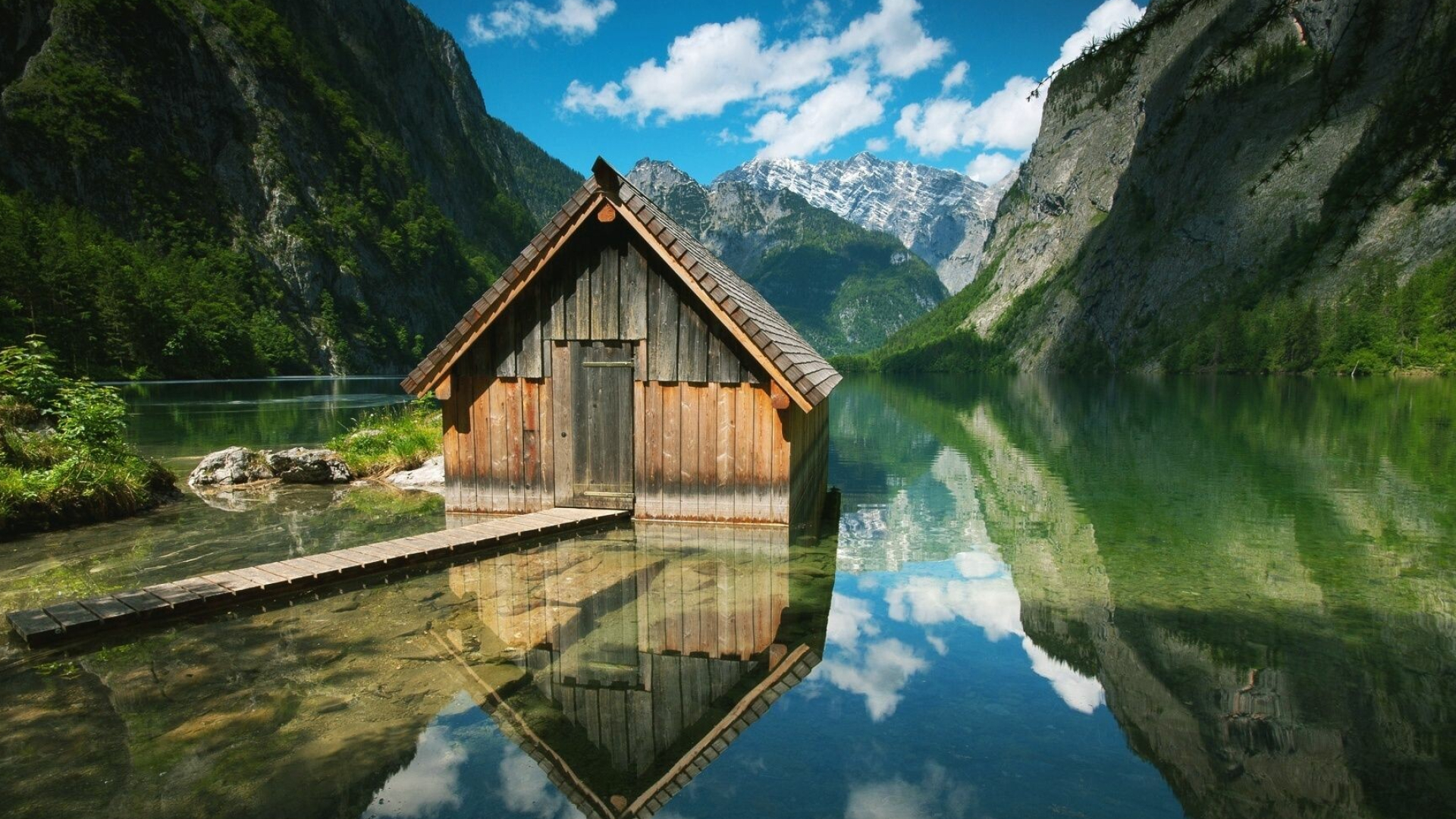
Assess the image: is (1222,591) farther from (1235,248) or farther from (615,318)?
(1235,248)

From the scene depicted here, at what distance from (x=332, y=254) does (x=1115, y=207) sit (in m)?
136

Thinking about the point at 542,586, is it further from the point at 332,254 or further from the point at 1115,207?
the point at 1115,207

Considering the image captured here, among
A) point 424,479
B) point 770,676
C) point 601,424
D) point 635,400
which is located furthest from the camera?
point 424,479

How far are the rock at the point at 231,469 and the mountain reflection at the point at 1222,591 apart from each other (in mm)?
13571

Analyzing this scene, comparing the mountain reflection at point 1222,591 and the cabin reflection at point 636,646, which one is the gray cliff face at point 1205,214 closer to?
the mountain reflection at point 1222,591

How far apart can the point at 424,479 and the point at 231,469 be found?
4296 millimetres

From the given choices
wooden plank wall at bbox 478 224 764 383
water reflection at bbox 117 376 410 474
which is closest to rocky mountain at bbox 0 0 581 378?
water reflection at bbox 117 376 410 474

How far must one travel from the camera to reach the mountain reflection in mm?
5715

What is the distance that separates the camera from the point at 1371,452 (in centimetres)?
2320

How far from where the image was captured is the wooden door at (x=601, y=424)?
12.5 meters

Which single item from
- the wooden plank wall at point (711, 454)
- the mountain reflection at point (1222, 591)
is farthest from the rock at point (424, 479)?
the mountain reflection at point (1222, 591)

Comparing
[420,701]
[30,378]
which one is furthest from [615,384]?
[30,378]

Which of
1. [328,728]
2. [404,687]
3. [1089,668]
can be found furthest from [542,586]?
[1089,668]

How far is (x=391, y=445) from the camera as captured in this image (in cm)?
Result: 2002
